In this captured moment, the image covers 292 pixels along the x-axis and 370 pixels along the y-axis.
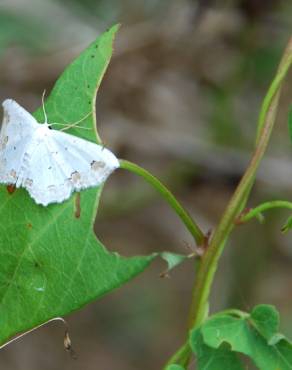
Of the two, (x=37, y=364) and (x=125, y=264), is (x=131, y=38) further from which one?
(x=125, y=264)

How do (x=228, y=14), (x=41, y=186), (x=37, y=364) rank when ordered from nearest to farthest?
(x=41, y=186)
(x=228, y=14)
(x=37, y=364)

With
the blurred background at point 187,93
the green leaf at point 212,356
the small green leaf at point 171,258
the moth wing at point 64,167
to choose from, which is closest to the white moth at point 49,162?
the moth wing at point 64,167

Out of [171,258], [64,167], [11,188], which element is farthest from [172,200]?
[11,188]

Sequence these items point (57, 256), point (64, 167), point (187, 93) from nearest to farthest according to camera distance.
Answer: point (57, 256)
point (64, 167)
point (187, 93)

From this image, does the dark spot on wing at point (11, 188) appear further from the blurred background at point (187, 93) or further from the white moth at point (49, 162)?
the blurred background at point (187, 93)

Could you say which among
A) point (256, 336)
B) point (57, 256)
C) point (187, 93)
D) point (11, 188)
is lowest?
point (187, 93)

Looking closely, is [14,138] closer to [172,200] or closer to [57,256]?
[57,256]

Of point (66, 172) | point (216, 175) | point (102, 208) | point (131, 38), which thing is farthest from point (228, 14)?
point (66, 172)
